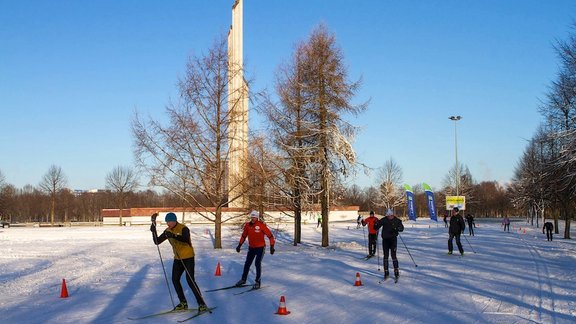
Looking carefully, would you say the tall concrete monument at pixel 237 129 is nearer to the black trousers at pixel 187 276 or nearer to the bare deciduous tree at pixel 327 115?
the bare deciduous tree at pixel 327 115

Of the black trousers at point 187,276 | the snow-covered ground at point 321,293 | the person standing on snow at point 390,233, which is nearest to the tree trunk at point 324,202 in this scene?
the snow-covered ground at point 321,293

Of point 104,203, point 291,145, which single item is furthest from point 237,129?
point 104,203

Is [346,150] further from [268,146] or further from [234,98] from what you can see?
[234,98]

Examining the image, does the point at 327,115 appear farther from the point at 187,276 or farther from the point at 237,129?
the point at 187,276

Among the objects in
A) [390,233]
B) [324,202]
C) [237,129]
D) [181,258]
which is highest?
[237,129]

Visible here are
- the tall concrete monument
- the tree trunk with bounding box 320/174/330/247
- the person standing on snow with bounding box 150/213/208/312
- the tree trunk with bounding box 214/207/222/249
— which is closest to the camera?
the person standing on snow with bounding box 150/213/208/312

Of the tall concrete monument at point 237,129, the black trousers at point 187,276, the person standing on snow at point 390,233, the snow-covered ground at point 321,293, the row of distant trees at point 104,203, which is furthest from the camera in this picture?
the row of distant trees at point 104,203

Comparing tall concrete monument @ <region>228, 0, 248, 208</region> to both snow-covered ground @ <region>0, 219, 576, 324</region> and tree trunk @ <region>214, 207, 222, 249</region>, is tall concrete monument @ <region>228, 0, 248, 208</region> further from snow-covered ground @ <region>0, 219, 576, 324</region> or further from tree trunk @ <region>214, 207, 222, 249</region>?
snow-covered ground @ <region>0, 219, 576, 324</region>

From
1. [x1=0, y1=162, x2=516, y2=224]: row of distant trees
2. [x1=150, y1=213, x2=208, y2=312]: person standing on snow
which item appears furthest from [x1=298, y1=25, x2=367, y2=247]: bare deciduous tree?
[x1=0, y1=162, x2=516, y2=224]: row of distant trees

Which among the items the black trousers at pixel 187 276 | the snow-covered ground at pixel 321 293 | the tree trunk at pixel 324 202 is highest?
the tree trunk at pixel 324 202

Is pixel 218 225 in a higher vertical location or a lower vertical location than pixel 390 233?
lower

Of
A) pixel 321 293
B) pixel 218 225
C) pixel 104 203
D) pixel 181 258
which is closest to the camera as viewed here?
pixel 181 258

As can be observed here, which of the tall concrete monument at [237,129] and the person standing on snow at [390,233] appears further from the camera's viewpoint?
the tall concrete monument at [237,129]

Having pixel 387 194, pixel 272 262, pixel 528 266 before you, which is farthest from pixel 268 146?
pixel 387 194
